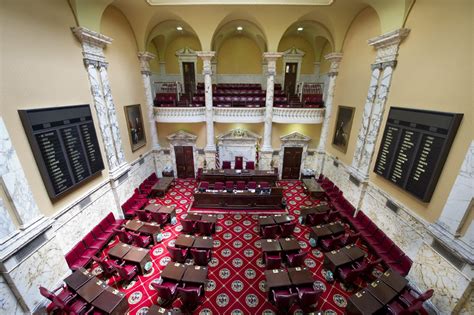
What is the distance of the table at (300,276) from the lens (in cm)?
485

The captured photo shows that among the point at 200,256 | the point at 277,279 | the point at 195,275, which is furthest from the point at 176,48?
the point at 277,279

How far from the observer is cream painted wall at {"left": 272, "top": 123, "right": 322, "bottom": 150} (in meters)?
11.6

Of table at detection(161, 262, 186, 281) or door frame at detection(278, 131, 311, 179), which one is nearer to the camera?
table at detection(161, 262, 186, 281)

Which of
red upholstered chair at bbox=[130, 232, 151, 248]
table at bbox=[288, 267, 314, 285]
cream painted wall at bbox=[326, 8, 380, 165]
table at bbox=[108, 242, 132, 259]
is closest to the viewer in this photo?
table at bbox=[288, 267, 314, 285]

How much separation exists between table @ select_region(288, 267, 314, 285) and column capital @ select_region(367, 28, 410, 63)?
709cm

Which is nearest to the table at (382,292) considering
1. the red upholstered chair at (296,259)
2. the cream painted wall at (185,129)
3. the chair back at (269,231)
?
the red upholstered chair at (296,259)

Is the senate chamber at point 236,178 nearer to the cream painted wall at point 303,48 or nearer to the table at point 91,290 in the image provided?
the table at point 91,290

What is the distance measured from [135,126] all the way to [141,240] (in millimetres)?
5504

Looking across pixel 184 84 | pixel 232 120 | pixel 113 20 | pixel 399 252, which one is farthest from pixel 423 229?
pixel 184 84

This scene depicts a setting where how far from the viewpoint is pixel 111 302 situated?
440 cm

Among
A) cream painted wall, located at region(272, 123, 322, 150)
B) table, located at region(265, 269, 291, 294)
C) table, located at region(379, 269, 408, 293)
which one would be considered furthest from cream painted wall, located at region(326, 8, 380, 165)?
table, located at region(265, 269, 291, 294)

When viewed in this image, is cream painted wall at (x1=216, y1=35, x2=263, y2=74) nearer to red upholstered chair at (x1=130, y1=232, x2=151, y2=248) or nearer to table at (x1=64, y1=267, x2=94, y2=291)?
red upholstered chair at (x1=130, y1=232, x2=151, y2=248)

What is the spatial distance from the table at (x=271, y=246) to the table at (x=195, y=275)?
74.9 inches

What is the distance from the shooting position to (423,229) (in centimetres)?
519
